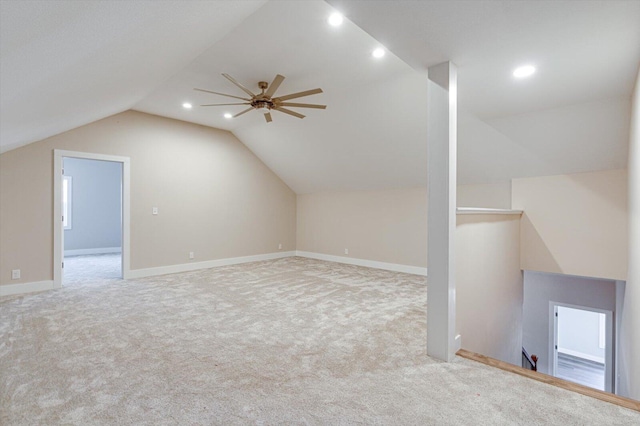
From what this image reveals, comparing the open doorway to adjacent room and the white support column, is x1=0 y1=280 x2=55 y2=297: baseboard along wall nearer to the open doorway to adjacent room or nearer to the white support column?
the open doorway to adjacent room

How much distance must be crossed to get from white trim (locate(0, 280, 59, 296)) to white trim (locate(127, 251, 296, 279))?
3.34 feet

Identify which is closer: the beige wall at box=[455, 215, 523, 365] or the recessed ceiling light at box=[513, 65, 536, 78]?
the recessed ceiling light at box=[513, 65, 536, 78]

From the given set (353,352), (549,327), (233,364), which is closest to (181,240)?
(233,364)

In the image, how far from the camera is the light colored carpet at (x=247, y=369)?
5.84 feet

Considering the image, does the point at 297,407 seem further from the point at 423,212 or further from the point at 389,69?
the point at 423,212

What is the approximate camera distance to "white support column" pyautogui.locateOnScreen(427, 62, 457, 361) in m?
2.39

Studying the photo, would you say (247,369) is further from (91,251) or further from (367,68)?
(91,251)

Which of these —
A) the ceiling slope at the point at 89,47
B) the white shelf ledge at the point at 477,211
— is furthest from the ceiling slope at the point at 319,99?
the white shelf ledge at the point at 477,211

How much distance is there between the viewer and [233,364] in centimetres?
237

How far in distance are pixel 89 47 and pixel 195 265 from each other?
4.84 metres

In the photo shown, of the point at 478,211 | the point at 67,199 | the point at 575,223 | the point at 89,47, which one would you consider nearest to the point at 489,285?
the point at 478,211

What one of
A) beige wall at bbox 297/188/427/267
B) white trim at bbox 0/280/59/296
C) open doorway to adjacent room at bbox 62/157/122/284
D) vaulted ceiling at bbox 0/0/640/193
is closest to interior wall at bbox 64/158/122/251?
open doorway to adjacent room at bbox 62/157/122/284

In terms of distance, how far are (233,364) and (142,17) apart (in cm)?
236

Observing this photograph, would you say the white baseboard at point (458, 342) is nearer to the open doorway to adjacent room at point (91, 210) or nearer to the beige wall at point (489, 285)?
the beige wall at point (489, 285)
